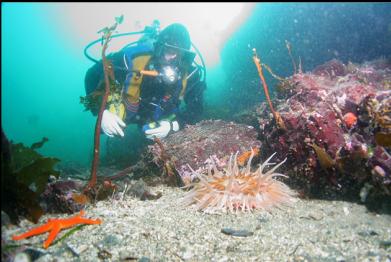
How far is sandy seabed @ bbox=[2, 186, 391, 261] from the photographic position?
2.35 metres

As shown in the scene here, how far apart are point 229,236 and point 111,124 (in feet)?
13.3

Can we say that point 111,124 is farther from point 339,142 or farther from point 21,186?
point 339,142

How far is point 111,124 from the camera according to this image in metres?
5.95

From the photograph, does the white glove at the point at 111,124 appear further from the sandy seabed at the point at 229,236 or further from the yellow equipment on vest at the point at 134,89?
the sandy seabed at the point at 229,236

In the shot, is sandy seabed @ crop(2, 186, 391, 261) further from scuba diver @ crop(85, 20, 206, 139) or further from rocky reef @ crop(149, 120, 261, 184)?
scuba diver @ crop(85, 20, 206, 139)

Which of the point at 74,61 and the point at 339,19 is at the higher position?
the point at 74,61

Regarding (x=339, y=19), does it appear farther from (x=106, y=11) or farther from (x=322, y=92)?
(x=106, y=11)

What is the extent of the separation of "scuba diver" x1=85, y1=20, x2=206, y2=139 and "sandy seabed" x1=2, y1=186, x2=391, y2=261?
12.1 ft

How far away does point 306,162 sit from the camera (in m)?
3.43

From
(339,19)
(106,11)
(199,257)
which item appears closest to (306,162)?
(199,257)

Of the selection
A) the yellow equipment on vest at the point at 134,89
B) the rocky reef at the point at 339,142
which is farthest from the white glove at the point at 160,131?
the rocky reef at the point at 339,142

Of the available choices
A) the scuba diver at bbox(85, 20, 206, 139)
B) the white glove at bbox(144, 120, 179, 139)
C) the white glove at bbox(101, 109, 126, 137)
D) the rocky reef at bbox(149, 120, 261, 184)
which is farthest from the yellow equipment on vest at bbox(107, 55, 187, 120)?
the rocky reef at bbox(149, 120, 261, 184)

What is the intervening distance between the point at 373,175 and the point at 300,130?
3.09 feet

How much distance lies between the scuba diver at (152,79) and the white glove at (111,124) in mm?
369
